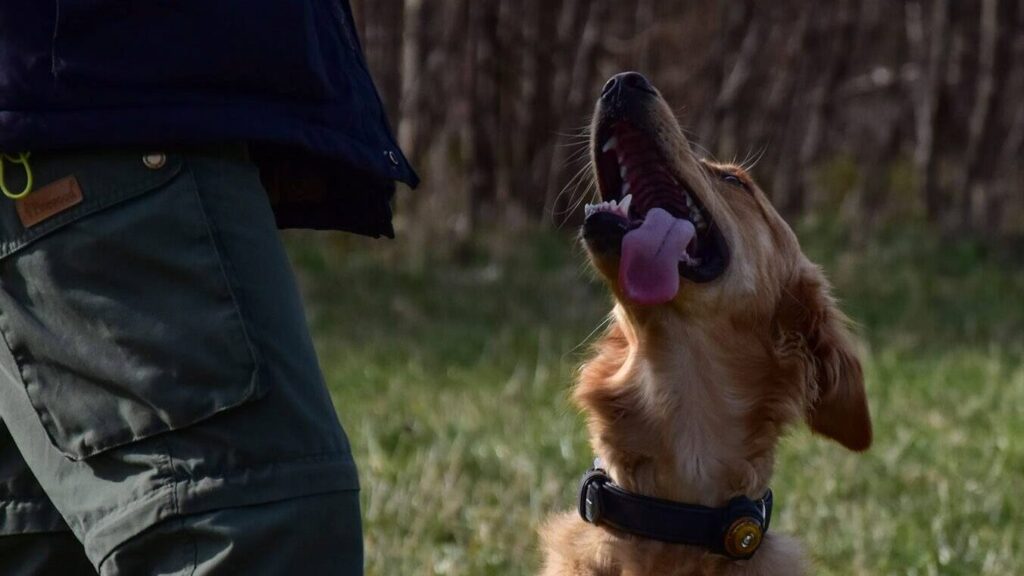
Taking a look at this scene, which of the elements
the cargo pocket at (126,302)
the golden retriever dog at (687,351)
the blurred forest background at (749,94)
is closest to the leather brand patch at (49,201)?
the cargo pocket at (126,302)

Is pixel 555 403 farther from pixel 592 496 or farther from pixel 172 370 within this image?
pixel 172 370

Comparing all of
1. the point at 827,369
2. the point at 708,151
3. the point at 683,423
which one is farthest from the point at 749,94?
the point at 683,423

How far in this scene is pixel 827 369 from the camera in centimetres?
339

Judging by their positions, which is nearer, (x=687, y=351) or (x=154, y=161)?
(x=154, y=161)

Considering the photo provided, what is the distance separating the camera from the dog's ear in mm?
3352

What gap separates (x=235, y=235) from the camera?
218 centimetres

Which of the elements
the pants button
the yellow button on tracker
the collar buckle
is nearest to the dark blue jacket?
the pants button

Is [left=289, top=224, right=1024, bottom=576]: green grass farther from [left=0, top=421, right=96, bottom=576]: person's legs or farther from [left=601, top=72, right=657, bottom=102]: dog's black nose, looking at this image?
[left=0, top=421, right=96, bottom=576]: person's legs

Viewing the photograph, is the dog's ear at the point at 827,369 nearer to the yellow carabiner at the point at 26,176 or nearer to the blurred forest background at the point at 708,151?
the yellow carabiner at the point at 26,176

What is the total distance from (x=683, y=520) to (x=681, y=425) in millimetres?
337

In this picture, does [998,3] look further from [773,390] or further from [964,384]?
[773,390]

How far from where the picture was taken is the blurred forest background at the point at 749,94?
9.57 metres

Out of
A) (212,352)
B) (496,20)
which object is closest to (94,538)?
(212,352)

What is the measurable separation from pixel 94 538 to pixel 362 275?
666 centimetres
